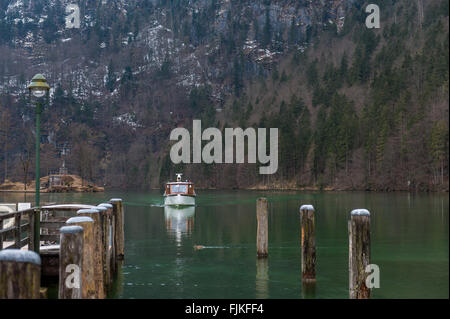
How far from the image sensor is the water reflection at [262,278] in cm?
1736

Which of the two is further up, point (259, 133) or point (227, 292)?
point (259, 133)

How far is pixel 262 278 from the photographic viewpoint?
1972 cm

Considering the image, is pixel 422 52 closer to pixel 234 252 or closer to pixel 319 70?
pixel 319 70

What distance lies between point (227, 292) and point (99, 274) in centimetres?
448

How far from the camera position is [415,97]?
4373 inches

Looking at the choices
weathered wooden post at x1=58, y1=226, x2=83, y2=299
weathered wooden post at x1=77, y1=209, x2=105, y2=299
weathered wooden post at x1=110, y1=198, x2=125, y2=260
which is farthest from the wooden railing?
weathered wooden post at x1=58, y1=226, x2=83, y2=299

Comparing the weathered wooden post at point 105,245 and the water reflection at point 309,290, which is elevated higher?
the weathered wooden post at point 105,245

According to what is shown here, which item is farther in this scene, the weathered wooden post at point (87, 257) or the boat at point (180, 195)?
the boat at point (180, 195)

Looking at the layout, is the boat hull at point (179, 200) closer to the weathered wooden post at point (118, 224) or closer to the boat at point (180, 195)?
the boat at point (180, 195)

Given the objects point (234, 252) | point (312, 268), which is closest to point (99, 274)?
point (312, 268)

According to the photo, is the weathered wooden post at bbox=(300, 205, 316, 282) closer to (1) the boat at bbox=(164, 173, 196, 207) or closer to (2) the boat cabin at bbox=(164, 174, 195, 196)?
(1) the boat at bbox=(164, 173, 196, 207)

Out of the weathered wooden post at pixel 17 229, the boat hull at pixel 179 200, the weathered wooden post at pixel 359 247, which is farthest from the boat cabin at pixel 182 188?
the weathered wooden post at pixel 359 247

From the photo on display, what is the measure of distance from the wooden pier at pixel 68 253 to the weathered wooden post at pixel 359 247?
5742mm

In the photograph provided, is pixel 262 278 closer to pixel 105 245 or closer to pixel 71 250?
pixel 105 245
